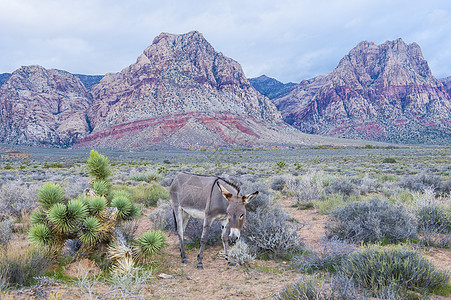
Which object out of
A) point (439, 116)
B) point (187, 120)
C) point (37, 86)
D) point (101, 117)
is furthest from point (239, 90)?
point (37, 86)

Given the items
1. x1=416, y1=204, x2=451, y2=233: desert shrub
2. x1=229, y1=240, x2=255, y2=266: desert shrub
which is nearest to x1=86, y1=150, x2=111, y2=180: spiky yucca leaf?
x1=229, y1=240, x2=255, y2=266: desert shrub

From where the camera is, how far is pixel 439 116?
132m

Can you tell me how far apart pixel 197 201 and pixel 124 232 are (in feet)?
6.09

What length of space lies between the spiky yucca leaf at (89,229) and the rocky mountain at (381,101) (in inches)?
5434

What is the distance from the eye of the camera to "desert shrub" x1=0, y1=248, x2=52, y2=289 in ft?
11.5

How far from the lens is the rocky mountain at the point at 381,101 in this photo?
419 ft

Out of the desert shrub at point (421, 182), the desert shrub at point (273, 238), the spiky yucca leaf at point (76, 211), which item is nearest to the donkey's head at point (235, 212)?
the desert shrub at point (273, 238)

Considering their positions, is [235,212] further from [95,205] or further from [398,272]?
[398,272]

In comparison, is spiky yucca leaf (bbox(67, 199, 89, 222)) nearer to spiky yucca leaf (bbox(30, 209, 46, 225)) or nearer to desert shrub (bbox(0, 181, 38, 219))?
spiky yucca leaf (bbox(30, 209, 46, 225))

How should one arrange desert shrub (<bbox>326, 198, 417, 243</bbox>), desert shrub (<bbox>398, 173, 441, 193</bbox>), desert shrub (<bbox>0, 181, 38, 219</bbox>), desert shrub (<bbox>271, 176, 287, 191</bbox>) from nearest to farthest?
desert shrub (<bbox>326, 198, 417, 243</bbox>) < desert shrub (<bbox>0, 181, 38, 219</bbox>) < desert shrub (<bbox>398, 173, 441, 193</bbox>) < desert shrub (<bbox>271, 176, 287, 191</bbox>)

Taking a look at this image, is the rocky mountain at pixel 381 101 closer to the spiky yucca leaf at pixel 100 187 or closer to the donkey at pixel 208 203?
the donkey at pixel 208 203

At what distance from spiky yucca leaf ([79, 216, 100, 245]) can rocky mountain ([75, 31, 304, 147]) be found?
90.1 meters

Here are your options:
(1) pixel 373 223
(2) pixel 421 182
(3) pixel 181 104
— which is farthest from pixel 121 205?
(3) pixel 181 104

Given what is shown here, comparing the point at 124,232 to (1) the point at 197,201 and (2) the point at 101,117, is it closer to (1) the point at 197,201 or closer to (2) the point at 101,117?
(1) the point at 197,201
